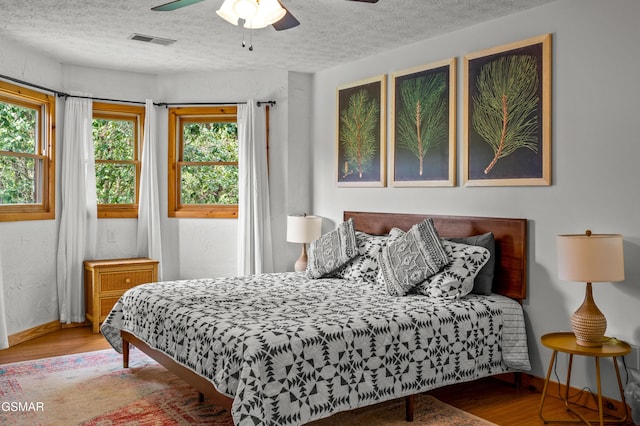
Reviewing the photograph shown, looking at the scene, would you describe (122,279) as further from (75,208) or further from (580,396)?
(580,396)

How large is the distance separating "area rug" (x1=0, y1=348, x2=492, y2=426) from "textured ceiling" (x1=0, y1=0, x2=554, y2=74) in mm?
2472

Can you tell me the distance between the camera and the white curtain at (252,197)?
5703mm

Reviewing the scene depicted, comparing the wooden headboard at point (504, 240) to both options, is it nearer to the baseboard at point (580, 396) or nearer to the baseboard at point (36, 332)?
the baseboard at point (580, 396)

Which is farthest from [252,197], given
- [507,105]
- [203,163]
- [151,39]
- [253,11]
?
[253,11]

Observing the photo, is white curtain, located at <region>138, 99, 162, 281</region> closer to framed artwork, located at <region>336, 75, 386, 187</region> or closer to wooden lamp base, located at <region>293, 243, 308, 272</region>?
wooden lamp base, located at <region>293, 243, 308, 272</region>

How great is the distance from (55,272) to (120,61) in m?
2.07

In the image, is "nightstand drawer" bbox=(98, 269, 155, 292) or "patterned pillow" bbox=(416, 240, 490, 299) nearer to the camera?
"patterned pillow" bbox=(416, 240, 490, 299)

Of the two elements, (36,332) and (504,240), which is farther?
(36,332)

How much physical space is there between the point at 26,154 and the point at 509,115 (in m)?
4.08

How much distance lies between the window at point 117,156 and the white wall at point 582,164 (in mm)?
3460

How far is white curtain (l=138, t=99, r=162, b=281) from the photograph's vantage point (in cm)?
581

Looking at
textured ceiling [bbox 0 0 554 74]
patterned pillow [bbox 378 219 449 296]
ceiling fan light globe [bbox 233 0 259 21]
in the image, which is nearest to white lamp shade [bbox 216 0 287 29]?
ceiling fan light globe [bbox 233 0 259 21]

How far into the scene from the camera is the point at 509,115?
3.86 m

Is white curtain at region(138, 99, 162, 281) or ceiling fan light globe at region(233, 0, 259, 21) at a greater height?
ceiling fan light globe at region(233, 0, 259, 21)
